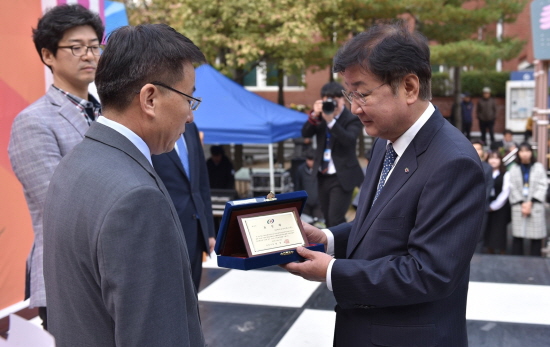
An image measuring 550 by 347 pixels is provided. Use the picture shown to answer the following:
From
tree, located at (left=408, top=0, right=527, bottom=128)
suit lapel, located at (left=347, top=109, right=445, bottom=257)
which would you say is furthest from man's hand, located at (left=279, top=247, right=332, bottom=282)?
tree, located at (left=408, top=0, right=527, bottom=128)

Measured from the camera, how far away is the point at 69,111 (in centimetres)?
251

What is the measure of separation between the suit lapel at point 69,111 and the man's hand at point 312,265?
116 centimetres

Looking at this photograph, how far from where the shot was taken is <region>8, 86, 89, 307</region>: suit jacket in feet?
7.70

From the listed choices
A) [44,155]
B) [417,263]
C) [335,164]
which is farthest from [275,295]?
[417,263]

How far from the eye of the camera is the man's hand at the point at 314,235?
2.16 m

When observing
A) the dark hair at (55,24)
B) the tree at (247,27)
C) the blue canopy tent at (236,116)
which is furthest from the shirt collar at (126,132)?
the tree at (247,27)

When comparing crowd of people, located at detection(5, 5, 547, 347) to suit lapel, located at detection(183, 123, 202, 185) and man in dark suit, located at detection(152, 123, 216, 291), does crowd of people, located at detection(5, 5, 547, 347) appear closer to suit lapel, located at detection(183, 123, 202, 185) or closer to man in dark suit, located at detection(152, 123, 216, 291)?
man in dark suit, located at detection(152, 123, 216, 291)

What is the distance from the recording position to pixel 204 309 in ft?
13.7

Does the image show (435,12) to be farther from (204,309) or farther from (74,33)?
(74,33)

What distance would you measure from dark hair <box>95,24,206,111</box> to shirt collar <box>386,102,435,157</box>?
80 centimetres

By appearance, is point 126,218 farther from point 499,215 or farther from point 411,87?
point 499,215

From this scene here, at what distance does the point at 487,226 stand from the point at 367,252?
5608 millimetres

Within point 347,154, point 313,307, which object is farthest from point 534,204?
point 313,307

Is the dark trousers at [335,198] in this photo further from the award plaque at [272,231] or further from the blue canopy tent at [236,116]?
the award plaque at [272,231]
